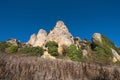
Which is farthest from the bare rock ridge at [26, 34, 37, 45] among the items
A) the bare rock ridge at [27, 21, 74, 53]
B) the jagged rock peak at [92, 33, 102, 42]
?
the jagged rock peak at [92, 33, 102, 42]

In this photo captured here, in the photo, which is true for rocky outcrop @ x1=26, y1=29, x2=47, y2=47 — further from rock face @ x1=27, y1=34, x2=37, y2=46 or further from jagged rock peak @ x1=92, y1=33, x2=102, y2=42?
jagged rock peak @ x1=92, y1=33, x2=102, y2=42

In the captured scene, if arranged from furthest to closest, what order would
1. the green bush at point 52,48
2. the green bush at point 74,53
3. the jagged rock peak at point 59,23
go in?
the jagged rock peak at point 59,23 < the green bush at point 52,48 < the green bush at point 74,53

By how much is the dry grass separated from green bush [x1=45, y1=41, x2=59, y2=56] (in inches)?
1659

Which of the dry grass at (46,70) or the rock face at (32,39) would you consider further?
the rock face at (32,39)

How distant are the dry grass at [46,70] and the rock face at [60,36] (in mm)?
44862

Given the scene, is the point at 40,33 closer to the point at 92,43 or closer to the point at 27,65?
the point at 92,43

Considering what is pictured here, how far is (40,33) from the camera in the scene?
7494 cm

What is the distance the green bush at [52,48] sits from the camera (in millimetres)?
56513

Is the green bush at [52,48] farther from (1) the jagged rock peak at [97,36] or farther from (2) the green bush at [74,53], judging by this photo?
(1) the jagged rock peak at [97,36]

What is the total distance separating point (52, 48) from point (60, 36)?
22.1 ft

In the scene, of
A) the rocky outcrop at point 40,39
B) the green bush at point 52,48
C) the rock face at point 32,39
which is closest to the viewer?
the green bush at point 52,48

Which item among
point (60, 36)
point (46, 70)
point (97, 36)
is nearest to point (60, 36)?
point (60, 36)

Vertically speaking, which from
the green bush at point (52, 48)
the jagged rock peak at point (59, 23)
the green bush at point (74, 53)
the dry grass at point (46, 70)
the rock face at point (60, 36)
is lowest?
the dry grass at point (46, 70)

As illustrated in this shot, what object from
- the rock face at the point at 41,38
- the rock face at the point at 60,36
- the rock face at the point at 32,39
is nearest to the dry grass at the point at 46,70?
the rock face at the point at 60,36
